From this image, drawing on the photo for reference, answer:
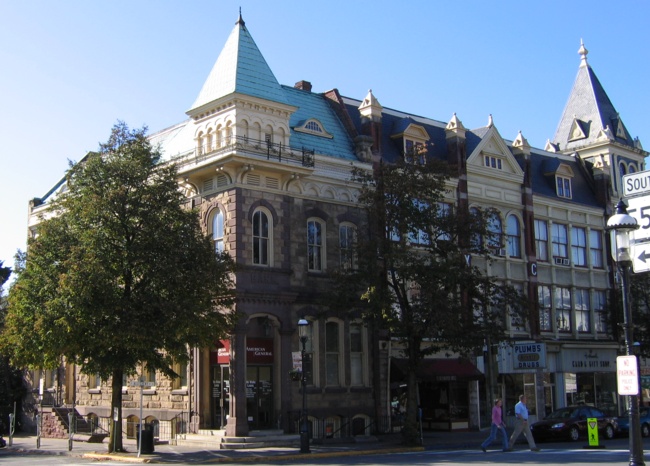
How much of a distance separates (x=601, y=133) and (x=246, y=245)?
27.6 metres

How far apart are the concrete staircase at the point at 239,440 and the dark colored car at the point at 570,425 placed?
393 inches

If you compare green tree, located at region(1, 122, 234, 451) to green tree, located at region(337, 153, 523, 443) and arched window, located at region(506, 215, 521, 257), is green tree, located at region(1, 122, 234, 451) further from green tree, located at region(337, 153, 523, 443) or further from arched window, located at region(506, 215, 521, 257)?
arched window, located at region(506, 215, 521, 257)

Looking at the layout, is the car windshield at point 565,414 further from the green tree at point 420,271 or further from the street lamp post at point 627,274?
the street lamp post at point 627,274

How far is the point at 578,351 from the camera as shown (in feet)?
147

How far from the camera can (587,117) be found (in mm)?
52094

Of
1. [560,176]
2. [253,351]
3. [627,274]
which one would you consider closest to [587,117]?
[560,176]

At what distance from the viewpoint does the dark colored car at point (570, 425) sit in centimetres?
3278

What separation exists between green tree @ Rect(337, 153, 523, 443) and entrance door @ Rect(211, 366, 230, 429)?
567cm

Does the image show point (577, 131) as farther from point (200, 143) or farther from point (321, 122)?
point (200, 143)

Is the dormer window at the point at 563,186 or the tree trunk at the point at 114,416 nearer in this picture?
the tree trunk at the point at 114,416

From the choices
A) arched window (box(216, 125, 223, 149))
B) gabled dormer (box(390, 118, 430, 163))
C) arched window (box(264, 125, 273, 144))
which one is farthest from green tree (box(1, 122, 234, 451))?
gabled dormer (box(390, 118, 430, 163))

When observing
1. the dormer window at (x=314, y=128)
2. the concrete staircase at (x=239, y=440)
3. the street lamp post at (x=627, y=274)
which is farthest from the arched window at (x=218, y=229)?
the street lamp post at (x=627, y=274)

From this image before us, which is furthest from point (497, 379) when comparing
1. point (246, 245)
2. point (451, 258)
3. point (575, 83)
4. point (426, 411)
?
point (575, 83)

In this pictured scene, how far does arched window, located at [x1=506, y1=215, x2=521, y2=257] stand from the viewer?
4307 centimetres
